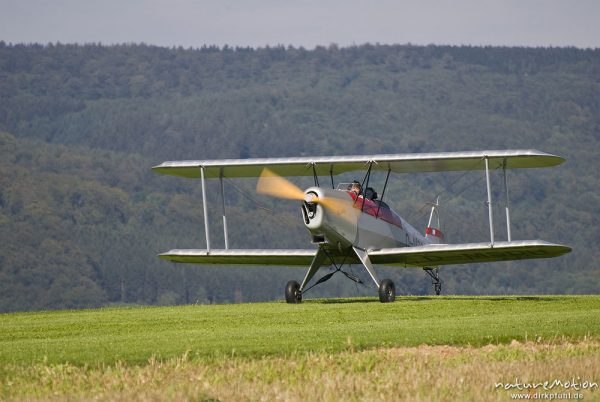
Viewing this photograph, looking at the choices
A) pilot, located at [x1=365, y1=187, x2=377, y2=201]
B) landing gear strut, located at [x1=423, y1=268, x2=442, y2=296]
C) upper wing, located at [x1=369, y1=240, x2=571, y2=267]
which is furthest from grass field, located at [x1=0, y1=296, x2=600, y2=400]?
landing gear strut, located at [x1=423, y1=268, x2=442, y2=296]

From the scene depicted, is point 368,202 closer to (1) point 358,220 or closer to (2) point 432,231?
(1) point 358,220

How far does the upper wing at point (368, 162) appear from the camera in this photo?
24.6 metres

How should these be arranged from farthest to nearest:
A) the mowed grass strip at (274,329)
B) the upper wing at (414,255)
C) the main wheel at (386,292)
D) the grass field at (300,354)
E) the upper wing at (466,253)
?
the main wheel at (386,292), the upper wing at (414,255), the upper wing at (466,253), the mowed grass strip at (274,329), the grass field at (300,354)

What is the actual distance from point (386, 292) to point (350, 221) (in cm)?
167

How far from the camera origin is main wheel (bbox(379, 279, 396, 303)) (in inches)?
942

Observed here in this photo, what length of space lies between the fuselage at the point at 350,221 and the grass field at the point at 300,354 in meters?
3.91

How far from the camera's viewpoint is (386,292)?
2397 cm

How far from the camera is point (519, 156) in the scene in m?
24.4

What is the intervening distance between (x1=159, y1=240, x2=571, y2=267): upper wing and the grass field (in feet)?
13.4

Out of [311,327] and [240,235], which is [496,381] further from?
[240,235]

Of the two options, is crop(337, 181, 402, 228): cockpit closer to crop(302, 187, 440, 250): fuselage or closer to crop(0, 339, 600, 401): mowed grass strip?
crop(302, 187, 440, 250): fuselage

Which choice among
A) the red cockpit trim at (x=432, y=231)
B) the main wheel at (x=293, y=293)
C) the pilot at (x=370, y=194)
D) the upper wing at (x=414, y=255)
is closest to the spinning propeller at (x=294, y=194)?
the pilot at (x=370, y=194)

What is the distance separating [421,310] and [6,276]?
14626cm

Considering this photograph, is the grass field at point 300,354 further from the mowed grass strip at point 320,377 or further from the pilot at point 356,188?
the pilot at point 356,188
